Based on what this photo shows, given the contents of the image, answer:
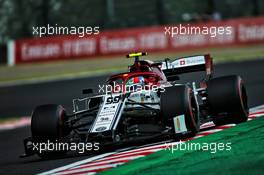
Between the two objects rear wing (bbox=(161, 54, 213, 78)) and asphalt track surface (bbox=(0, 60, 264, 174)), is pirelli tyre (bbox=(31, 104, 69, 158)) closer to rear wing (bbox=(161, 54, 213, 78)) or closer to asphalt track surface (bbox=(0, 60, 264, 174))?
asphalt track surface (bbox=(0, 60, 264, 174))

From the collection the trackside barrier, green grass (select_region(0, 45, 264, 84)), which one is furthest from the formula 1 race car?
the trackside barrier

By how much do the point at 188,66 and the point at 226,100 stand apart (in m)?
1.56

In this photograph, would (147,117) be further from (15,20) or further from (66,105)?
(15,20)

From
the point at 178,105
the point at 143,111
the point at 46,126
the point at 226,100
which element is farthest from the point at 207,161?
the point at 46,126

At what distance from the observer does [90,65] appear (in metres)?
34.2

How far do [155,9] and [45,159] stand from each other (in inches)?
1344

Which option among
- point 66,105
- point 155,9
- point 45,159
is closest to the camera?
point 45,159

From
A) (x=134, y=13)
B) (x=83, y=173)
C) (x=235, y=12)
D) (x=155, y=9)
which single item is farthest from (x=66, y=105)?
(x=235, y=12)

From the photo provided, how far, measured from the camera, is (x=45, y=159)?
34.5 ft

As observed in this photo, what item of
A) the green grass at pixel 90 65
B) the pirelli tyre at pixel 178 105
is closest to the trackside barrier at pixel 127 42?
the green grass at pixel 90 65

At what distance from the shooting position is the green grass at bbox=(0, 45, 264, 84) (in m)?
30.4

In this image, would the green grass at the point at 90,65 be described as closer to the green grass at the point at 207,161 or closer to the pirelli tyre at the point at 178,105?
the pirelli tyre at the point at 178,105

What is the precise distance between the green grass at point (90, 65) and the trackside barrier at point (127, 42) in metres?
0.29

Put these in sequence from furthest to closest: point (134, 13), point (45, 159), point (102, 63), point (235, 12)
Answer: point (235, 12), point (134, 13), point (102, 63), point (45, 159)
